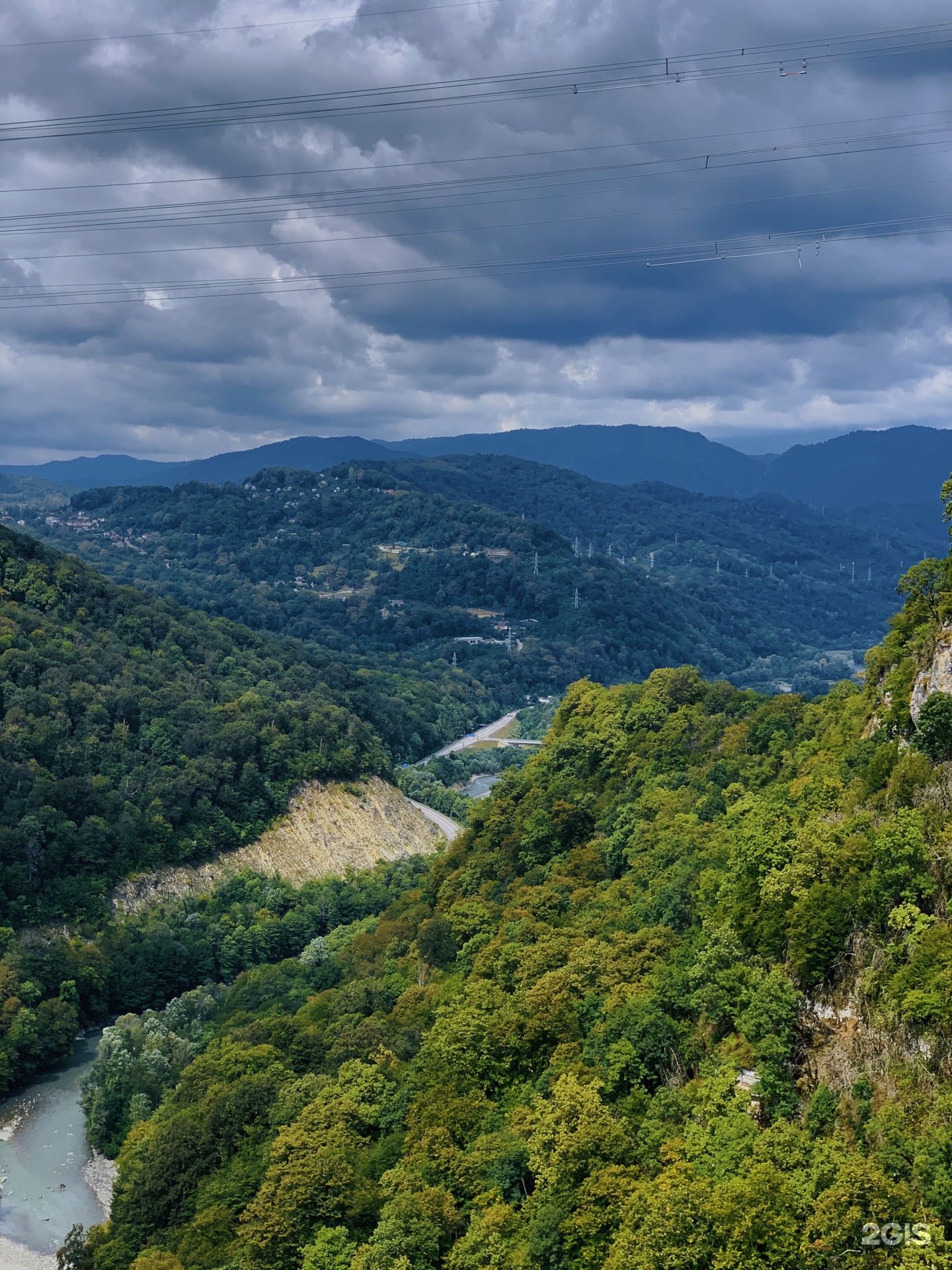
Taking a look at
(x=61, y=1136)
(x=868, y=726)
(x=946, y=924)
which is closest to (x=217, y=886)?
(x=61, y=1136)

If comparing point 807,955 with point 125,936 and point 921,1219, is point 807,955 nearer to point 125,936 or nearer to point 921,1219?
point 921,1219

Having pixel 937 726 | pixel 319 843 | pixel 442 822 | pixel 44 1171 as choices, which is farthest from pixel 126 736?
pixel 937 726

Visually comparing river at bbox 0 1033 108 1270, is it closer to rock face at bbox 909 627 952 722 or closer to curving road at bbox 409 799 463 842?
rock face at bbox 909 627 952 722

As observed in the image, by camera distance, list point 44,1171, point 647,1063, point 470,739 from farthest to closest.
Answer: point 470,739 < point 44,1171 < point 647,1063

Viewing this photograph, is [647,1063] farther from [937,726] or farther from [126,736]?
[126,736]

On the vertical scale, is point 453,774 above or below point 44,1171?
above

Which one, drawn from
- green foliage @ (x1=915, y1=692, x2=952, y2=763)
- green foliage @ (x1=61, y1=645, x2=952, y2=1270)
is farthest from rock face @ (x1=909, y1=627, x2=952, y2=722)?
green foliage @ (x1=61, y1=645, x2=952, y2=1270)

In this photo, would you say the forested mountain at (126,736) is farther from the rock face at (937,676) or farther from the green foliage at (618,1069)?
the rock face at (937,676)

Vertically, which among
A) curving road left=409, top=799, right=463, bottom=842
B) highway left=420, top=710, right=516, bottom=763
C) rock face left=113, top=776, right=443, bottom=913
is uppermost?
rock face left=113, top=776, right=443, bottom=913
